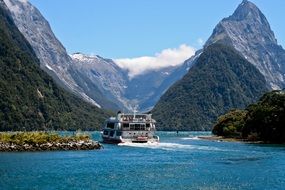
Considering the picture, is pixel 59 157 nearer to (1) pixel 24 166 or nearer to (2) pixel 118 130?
(1) pixel 24 166

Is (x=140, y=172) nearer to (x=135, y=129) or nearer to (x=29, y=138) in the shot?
(x=29, y=138)

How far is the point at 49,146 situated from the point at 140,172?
179 feet

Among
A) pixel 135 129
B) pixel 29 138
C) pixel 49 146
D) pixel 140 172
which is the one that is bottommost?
pixel 140 172

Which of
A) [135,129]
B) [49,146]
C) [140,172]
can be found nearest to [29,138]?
[49,146]

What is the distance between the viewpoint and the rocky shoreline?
137 meters

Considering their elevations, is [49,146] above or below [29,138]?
below

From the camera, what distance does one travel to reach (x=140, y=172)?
94250 millimetres

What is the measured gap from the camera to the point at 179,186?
75375 millimetres

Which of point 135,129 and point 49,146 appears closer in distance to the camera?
point 49,146

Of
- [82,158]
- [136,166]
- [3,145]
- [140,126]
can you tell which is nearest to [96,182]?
[136,166]

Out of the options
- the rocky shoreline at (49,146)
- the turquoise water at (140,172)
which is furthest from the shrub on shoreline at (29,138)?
the turquoise water at (140,172)

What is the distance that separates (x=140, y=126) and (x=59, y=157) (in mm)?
65131

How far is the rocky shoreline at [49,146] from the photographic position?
137m

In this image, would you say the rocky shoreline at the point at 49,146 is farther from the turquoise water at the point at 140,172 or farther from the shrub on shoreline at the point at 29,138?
the turquoise water at the point at 140,172
